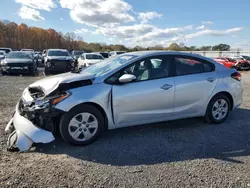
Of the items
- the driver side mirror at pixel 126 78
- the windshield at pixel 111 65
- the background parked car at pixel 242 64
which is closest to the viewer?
the driver side mirror at pixel 126 78

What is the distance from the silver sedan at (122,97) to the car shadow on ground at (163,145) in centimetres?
24

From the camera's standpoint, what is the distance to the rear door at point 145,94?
13.8ft

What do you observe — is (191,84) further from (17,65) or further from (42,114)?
(17,65)

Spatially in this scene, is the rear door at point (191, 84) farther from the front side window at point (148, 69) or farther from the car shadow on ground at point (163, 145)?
the car shadow on ground at point (163, 145)

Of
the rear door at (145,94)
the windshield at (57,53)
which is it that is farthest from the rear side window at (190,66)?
the windshield at (57,53)

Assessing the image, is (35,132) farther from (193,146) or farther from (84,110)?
(193,146)

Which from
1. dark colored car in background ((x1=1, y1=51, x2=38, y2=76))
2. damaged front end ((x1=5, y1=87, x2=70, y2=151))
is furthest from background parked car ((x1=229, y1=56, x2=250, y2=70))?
damaged front end ((x1=5, y1=87, x2=70, y2=151))

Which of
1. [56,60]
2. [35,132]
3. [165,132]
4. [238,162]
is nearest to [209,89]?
[165,132]

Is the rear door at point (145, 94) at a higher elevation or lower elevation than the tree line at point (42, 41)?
lower

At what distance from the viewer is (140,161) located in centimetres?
352

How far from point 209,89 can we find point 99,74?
2.35 m

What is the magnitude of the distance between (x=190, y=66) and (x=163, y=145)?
185 cm

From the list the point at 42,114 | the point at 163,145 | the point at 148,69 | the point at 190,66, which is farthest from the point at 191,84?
the point at 42,114

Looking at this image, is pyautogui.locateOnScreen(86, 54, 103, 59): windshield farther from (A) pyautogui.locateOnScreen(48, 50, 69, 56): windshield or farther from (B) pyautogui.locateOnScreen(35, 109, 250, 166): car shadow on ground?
(B) pyautogui.locateOnScreen(35, 109, 250, 166): car shadow on ground
